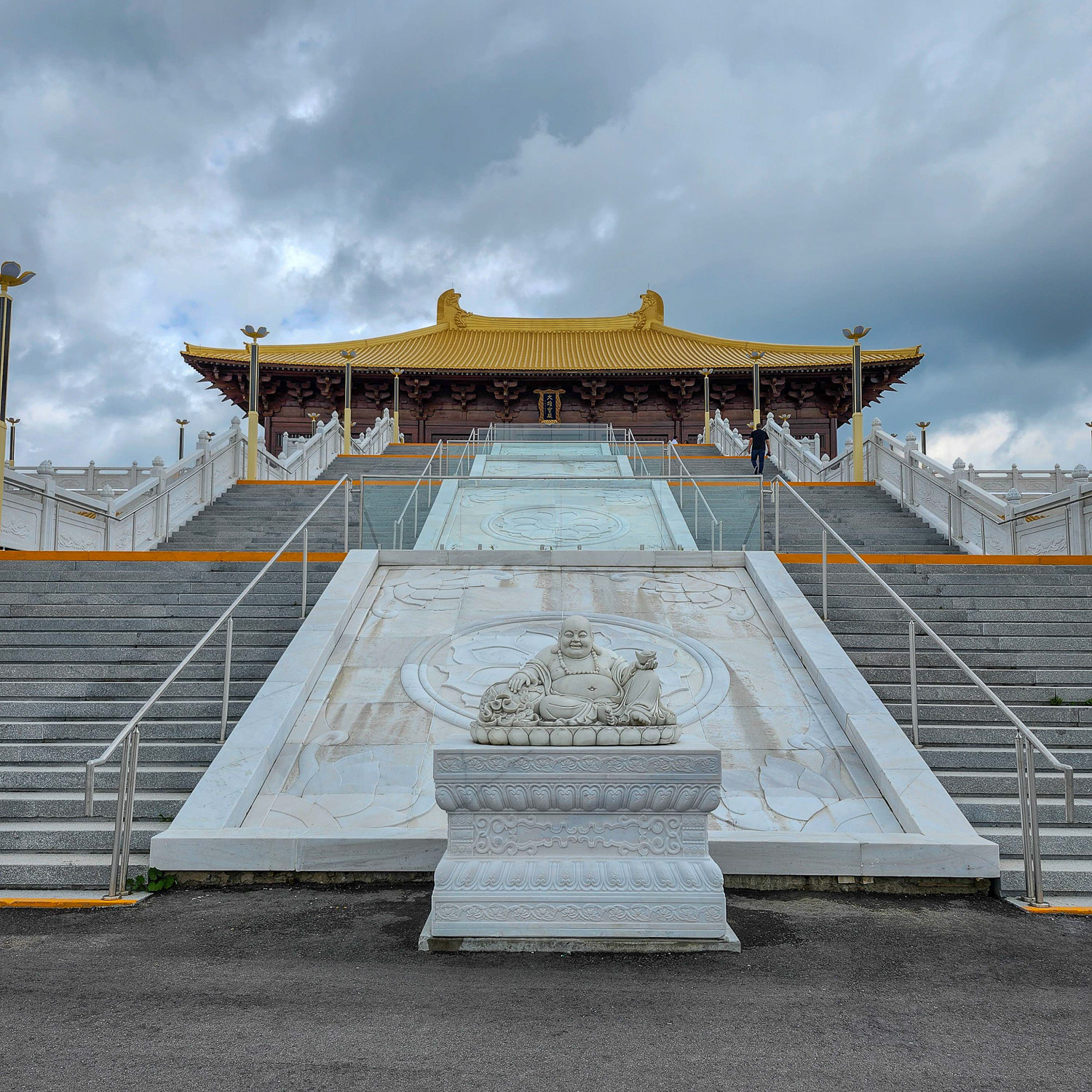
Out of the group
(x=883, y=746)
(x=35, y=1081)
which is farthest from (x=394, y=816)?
(x=883, y=746)

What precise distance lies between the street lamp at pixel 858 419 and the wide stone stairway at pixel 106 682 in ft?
39.4

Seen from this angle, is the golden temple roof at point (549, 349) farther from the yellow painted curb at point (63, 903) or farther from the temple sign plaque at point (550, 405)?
the yellow painted curb at point (63, 903)

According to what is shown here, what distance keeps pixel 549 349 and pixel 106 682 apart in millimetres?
27472

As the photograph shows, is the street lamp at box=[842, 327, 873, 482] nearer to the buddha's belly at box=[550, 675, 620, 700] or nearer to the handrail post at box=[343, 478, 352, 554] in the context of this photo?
the handrail post at box=[343, 478, 352, 554]

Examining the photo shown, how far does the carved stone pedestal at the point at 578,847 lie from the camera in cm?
422

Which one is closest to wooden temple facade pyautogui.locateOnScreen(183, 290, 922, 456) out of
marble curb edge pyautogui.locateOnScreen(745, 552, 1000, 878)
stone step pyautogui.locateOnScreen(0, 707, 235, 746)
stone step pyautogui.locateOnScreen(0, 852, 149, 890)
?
marble curb edge pyautogui.locateOnScreen(745, 552, 1000, 878)

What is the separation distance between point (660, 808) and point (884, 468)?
14.1 m

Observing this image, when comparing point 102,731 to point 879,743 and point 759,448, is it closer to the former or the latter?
point 879,743

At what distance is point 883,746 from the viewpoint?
20.5ft

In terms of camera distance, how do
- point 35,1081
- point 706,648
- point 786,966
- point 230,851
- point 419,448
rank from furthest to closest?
point 419,448 < point 706,648 < point 230,851 < point 786,966 < point 35,1081

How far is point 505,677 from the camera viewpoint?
727cm

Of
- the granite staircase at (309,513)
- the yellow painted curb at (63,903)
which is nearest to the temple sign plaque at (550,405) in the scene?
the granite staircase at (309,513)

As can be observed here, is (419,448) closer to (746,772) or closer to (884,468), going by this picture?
(884,468)

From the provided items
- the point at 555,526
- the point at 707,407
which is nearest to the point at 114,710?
the point at 555,526
